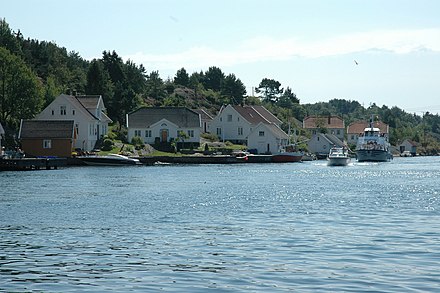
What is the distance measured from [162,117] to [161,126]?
355cm

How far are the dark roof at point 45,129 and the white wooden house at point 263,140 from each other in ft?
126

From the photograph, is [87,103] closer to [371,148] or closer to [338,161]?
[338,161]

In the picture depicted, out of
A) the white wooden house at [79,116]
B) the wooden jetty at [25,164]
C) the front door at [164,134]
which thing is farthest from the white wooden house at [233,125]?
the wooden jetty at [25,164]

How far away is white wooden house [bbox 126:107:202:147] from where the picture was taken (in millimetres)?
126812

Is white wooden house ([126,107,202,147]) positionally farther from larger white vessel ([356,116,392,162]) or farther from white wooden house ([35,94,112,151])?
larger white vessel ([356,116,392,162])

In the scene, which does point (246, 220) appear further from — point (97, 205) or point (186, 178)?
point (186, 178)

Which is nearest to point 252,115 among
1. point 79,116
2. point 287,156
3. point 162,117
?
point 287,156

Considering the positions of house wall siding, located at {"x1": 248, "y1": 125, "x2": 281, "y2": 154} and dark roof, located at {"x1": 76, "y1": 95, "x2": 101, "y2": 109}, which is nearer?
dark roof, located at {"x1": 76, "y1": 95, "x2": 101, "y2": 109}

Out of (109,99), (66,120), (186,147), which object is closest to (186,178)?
(66,120)

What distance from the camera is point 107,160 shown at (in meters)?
104

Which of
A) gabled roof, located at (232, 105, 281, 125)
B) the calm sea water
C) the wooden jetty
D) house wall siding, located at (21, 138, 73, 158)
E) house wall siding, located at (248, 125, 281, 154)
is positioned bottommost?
the calm sea water

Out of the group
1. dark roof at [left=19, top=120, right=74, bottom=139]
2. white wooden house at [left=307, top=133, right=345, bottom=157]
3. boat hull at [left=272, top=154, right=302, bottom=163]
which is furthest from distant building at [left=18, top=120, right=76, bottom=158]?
white wooden house at [left=307, top=133, right=345, bottom=157]

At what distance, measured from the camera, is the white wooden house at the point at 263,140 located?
443 feet

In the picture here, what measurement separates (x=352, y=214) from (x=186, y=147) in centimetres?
8814
